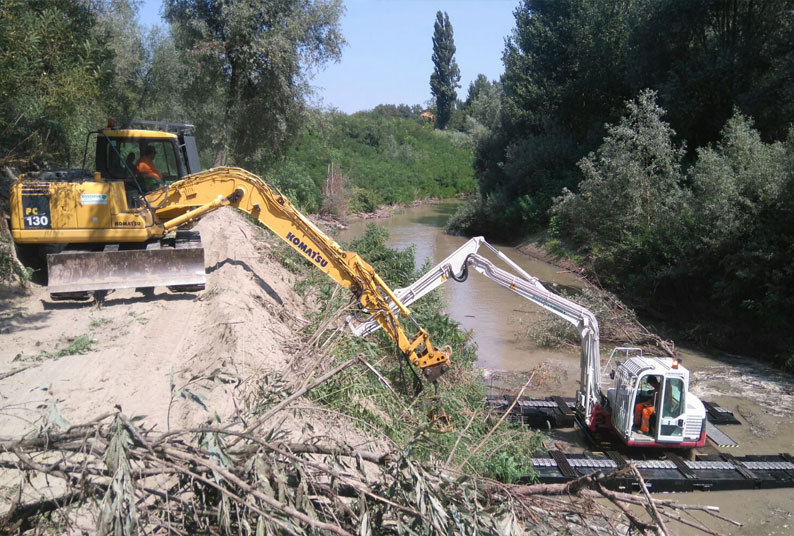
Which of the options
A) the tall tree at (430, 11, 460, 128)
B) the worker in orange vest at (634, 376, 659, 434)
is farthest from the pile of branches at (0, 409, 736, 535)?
the tall tree at (430, 11, 460, 128)

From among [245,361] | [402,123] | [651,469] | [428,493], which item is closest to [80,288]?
[245,361]

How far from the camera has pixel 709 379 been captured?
13.5 m

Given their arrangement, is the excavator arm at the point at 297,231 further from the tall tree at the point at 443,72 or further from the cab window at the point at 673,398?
the tall tree at the point at 443,72

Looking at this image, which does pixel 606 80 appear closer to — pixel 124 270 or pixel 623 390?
pixel 623 390

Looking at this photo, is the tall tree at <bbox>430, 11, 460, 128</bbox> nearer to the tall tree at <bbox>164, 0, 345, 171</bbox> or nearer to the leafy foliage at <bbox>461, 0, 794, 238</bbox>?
the leafy foliage at <bbox>461, 0, 794, 238</bbox>

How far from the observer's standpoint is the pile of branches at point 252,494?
339 centimetres

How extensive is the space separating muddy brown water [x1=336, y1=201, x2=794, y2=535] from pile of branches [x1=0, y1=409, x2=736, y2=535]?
5.60 m

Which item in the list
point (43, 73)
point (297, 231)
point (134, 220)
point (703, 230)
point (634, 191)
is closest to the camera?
point (297, 231)

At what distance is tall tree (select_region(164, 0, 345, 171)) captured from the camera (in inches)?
816

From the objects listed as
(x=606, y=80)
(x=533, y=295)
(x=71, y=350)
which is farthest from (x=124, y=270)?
(x=606, y=80)

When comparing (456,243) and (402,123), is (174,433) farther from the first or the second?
(402,123)

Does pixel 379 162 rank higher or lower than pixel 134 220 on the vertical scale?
higher

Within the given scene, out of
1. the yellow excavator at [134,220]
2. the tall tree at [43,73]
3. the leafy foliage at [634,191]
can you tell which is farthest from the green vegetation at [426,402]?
the leafy foliage at [634,191]

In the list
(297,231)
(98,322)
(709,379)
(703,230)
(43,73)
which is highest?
(43,73)
